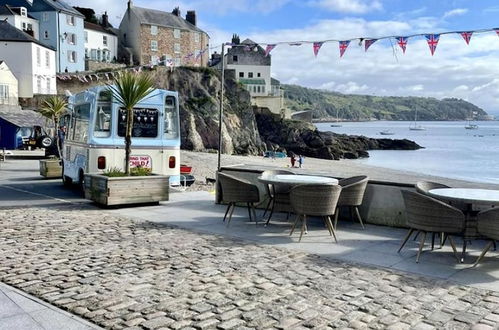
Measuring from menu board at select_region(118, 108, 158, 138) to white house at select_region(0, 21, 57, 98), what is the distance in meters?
39.3

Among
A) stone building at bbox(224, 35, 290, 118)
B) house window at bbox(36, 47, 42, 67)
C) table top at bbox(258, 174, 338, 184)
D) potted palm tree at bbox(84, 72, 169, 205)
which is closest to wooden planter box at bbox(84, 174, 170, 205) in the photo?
potted palm tree at bbox(84, 72, 169, 205)

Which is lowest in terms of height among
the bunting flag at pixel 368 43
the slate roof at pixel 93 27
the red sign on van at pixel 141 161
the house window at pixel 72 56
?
the red sign on van at pixel 141 161

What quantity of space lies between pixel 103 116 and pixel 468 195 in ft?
27.7

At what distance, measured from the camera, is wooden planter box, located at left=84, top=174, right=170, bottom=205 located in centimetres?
959

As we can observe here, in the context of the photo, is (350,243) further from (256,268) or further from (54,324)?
(54,324)

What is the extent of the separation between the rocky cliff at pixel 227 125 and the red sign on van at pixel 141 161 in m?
42.8

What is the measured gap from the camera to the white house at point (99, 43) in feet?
198

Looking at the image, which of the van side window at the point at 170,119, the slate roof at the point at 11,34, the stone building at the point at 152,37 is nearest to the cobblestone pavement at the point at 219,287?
the van side window at the point at 170,119

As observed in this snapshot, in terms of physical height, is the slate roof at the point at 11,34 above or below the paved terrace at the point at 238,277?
above

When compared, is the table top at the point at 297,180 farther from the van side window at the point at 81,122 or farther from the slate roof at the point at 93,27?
the slate roof at the point at 93,27

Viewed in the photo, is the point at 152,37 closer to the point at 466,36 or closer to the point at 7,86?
the point at 7,86

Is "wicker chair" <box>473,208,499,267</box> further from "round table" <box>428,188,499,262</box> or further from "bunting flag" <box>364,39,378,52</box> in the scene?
"bunting flag" <box>364,39,378,52</box>

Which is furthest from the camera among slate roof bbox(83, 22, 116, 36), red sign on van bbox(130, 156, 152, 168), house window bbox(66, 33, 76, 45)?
slate roof bbox(83, 22, 116, 36)

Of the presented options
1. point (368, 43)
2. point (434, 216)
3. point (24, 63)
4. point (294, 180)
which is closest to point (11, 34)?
point (24, 63)
